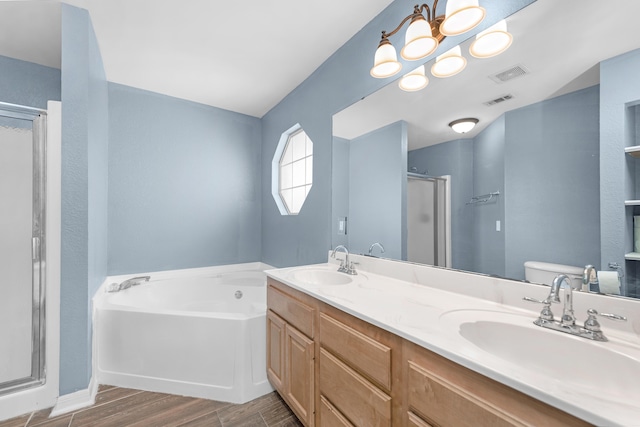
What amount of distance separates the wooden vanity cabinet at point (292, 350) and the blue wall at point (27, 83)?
267 centimetres

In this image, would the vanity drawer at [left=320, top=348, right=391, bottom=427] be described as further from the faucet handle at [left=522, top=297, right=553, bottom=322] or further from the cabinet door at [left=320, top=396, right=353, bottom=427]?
the faucet handle at [left=522, top=297, right=553, bottom=322]

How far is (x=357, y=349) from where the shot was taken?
1.12 metres

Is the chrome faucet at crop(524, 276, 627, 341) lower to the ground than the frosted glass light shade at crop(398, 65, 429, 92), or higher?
lower

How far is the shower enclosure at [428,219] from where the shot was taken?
1.44 m

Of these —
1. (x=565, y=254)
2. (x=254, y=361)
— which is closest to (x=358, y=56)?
(x=565, y=254)

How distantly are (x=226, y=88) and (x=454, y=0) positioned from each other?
2234mm

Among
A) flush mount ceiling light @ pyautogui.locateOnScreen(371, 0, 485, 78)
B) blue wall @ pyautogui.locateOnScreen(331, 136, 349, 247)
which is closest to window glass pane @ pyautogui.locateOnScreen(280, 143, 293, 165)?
blue wall @ pyautogui.locateOnScreen(331, 136, 349, 247)

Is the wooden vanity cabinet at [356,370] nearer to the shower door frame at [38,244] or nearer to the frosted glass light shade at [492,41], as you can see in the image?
the frosted glass light shade at [492,41]

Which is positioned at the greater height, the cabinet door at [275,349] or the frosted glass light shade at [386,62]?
the frosted glass light shade at [386,62]

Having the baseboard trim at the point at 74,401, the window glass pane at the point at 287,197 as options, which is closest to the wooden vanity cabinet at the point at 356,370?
the baseboard trim at the point at 74,401

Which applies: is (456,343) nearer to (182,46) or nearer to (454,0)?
(454,0)

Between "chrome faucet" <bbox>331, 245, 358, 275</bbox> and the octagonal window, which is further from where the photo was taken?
the octagonal window

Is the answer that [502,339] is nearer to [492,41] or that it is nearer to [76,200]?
[492,41]

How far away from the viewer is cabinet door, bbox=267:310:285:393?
1706mm
